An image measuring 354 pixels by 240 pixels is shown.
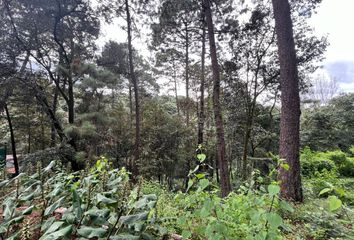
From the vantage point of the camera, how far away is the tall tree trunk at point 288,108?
329cm

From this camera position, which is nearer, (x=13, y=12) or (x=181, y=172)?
(x=13, y=12)

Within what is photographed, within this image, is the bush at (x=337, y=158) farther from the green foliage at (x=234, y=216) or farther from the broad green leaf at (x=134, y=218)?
the broad green leaf at (x=134, y=218)

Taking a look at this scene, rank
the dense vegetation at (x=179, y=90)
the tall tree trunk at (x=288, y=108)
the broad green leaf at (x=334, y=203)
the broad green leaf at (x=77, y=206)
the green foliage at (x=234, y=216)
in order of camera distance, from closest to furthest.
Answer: the broad green leaf at (x=334, y=203), the green foliage at (x=234, y=216), the broad green leaf at (x=77, y=206), the tall tree trunk at (x=288, y=108), the dense vegetation at (x=179, y=90)

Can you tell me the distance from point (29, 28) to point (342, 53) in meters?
10.4

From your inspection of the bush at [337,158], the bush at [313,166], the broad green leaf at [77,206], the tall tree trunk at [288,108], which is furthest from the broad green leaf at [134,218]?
the bush at [337,158]

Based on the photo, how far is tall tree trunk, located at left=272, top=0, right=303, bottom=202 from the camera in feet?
10.8

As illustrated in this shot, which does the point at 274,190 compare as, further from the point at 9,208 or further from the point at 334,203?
the point at 9,208

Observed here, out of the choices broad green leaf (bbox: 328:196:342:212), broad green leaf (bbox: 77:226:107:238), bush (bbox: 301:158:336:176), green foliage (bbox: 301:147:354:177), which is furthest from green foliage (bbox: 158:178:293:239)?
bush (bbox: 301:158:336:176)

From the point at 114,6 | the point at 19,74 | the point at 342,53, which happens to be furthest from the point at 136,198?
the point at 342,53

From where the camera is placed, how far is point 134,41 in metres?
8.92

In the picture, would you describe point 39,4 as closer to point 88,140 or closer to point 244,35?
point 88,140

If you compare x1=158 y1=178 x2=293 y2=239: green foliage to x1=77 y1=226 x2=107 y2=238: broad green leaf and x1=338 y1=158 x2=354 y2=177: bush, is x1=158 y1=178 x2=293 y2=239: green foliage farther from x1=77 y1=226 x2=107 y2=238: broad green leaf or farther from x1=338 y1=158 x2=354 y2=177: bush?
x1=338 y1=158 x2=354 y2=177: bush

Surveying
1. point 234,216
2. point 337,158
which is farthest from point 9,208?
point 337,158

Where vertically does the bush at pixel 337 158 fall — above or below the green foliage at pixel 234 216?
below
